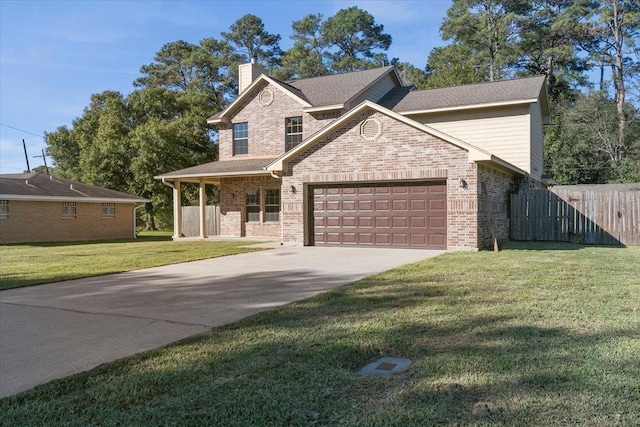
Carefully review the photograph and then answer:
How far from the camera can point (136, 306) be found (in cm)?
674

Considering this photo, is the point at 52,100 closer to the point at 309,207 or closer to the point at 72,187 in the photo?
the point at 72,187

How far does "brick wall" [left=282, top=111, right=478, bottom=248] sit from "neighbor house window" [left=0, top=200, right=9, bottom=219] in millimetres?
14219

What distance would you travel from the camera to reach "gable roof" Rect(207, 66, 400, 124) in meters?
20.6

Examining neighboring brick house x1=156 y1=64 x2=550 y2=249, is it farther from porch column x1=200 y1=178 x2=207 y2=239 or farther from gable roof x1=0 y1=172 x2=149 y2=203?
gable roof x1=0 y1=172 x2=149 y2=203

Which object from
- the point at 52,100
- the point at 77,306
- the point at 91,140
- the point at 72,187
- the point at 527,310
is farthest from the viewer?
the point at 91,140

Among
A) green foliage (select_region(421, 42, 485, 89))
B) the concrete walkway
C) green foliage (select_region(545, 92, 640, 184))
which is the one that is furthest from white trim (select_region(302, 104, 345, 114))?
green foliage (select_region(545, 92, 640, 184))

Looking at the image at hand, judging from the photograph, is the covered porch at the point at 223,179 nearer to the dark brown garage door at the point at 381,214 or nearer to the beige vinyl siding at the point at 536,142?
the dark brown garage door at the point at 381,214

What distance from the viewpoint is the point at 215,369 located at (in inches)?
156

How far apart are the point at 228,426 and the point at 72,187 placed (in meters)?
25.7

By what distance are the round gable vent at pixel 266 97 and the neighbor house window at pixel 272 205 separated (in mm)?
4276

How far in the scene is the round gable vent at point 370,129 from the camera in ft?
47.3

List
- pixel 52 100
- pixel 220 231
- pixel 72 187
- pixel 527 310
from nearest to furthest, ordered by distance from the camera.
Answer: pixel 527 310
pixel 220 231
pixel 72 187
pixel 52 100

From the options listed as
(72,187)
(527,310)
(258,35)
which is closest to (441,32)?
(258,35)

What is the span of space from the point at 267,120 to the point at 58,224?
1173 cm
